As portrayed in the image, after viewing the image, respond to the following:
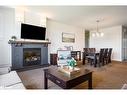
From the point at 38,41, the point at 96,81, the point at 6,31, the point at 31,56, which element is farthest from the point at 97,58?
the point at 6,31

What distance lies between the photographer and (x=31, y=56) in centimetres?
454

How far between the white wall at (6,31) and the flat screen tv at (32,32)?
0.48m

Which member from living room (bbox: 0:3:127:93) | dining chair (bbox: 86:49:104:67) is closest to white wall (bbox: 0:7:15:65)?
living room (bbox: 0:3:127:93)

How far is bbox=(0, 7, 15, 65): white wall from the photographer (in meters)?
3.89

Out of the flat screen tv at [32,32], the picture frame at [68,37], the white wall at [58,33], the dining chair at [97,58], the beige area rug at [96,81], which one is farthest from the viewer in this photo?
the picture frame at [68,37]

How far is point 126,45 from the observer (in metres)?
6.86

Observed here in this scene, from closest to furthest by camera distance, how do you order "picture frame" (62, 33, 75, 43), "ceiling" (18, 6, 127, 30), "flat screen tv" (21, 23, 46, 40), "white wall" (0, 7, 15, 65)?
"ceiling" (18, 6, 127, 30), "white wall" (0, 7, 15, 65), "flat screen tv" (21, 23, 46, 40), "picture frame" (62, 33, 75, 43)

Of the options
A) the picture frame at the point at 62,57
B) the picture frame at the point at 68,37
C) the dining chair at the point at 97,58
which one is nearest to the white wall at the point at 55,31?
the picture frame at the point at 68,37

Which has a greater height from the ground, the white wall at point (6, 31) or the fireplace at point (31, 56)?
the white wall at point (6, 31)

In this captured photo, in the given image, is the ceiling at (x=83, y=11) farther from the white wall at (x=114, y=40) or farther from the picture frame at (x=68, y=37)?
the white wall at (x=114, y=40)

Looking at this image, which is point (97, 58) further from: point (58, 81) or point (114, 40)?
point (58, 81)

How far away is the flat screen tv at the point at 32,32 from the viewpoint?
410 centimetres

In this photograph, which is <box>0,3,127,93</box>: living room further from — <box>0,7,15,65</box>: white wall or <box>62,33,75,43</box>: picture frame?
<box>62,33,75,43</box>: picture frame

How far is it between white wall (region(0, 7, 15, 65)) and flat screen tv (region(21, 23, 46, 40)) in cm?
48
